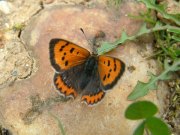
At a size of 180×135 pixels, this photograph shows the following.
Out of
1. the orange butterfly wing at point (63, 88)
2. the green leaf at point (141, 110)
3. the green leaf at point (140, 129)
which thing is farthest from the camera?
the orange butterfly wing at point (63, 88)

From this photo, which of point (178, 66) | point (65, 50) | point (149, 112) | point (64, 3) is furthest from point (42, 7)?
point (149, 112)

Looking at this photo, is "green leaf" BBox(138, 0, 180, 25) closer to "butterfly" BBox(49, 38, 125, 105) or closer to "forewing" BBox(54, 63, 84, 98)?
"butterfly" BBox(49, 38, 125, 105)

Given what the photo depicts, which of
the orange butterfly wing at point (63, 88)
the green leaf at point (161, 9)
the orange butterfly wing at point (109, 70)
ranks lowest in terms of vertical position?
the orange butterfly wing at point (63, 88)

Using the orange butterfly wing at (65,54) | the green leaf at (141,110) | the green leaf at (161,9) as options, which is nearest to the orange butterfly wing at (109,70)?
the orange butterfly wing at (65,54)

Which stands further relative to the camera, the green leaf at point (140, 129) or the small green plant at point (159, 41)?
the small green plant at point (159, 41)

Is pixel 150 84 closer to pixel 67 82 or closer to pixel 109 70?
pixel 109 70

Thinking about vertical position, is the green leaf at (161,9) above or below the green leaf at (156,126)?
above

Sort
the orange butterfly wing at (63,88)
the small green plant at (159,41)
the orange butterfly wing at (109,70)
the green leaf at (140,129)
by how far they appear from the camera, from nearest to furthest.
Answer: the green leaf at (140,129), the orange butterfly wing at (109,70), the orange butterfly wing at (63,88), the small green plant at (159,41)

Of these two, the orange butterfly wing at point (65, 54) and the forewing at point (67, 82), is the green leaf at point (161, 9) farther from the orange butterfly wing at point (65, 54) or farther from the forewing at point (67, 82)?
the forewing at point (67, 82)
